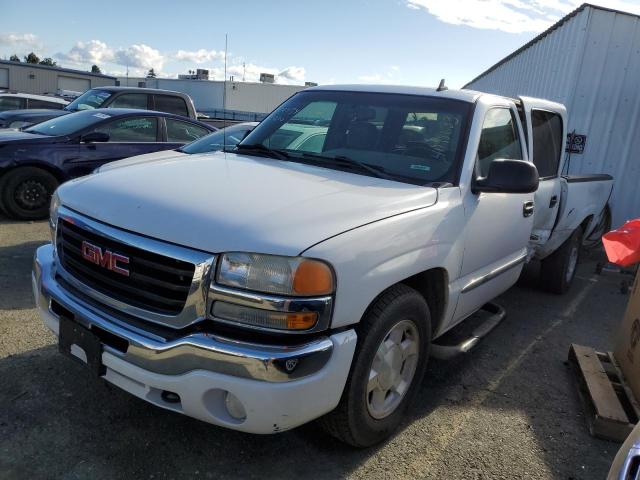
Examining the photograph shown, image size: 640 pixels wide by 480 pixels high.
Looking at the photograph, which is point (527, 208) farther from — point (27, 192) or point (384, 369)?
point (27, 192)

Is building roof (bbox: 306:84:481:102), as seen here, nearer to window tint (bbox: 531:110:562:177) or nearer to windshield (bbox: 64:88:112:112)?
window tint (bbox: 531:110:562:177)

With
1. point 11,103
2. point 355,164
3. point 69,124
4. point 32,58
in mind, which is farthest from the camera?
point 32,58

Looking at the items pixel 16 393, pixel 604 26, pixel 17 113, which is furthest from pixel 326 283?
pixel 17 113

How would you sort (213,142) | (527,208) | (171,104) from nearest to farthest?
1. (527,208)
2. (213,142)
3. (171,104)

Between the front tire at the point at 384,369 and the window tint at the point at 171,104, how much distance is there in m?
9.13

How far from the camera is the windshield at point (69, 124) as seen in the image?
281 inches

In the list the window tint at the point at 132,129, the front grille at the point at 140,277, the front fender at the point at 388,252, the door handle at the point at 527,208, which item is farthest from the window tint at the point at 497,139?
the window tint at the point at 132,129

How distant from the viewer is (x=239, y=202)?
240 centimetres

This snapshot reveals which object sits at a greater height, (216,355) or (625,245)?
(625,245)

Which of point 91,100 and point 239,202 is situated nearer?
point 239,202

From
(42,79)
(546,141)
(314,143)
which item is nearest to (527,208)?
(546,141)

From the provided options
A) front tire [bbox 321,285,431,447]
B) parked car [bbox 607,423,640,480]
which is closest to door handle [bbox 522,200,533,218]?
front tire [bbox 321,285,431,447]

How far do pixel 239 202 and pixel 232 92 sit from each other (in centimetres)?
3262

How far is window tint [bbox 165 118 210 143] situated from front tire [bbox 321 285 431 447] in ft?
20.4
